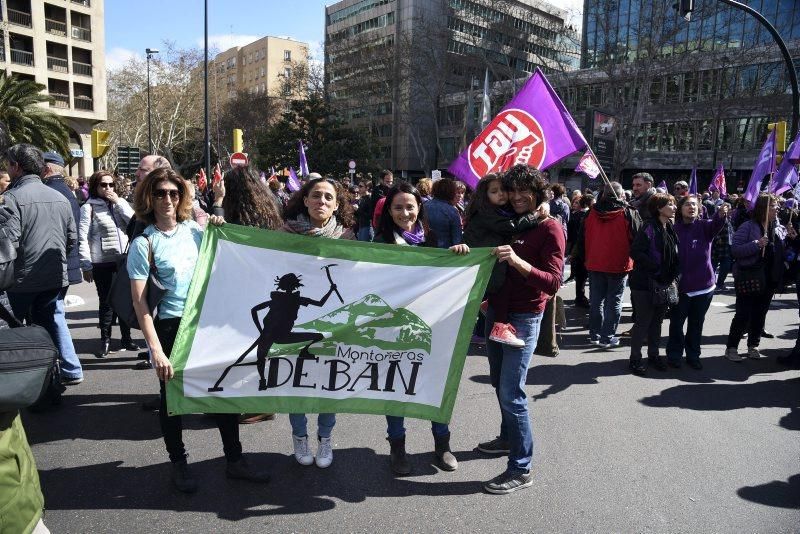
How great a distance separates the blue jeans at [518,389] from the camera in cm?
329

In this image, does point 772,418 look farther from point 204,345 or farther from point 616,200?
point 204,345

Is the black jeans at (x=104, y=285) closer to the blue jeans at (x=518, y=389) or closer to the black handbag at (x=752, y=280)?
the blue jeans at (x=518, y=389)

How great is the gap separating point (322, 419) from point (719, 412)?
11.2 ft

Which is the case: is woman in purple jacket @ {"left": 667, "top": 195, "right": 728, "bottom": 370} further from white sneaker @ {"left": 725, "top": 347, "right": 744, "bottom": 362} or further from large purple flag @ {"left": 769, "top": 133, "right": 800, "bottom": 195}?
large purple flag @ {"left": 769, "top": 133, "right": 800, "bottom": 195}

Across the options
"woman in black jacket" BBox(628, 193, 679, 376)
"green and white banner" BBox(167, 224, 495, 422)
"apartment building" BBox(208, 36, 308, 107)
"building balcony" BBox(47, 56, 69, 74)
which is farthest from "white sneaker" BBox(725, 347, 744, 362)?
"apartment building" BBox(208, 36, 308, 107)

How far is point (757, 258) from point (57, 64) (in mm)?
52058

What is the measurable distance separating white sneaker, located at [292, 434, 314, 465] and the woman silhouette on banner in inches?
23.2

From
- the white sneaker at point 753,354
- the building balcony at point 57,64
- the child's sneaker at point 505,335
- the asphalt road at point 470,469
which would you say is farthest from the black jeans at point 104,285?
the building balcony at point 57,64

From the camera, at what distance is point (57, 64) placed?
44.8 m

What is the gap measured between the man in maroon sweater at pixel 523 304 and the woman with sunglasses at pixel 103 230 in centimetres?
431

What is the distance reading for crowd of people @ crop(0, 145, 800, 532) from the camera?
127 inches

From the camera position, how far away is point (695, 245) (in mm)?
5809

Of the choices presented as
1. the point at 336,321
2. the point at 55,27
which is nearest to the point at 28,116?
the point at 55,27

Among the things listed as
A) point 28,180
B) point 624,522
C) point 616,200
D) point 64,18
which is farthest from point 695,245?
point 64,18
